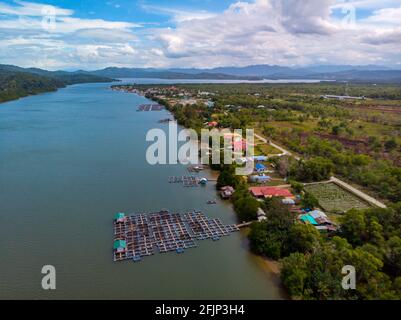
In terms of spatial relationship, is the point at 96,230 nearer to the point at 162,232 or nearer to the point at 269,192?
the point at 162,232

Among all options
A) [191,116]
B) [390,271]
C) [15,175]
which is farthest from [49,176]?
[191,116]

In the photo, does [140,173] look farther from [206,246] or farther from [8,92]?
[8,92]

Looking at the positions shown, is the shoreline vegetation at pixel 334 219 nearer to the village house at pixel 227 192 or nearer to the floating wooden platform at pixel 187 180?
the village house at pixel 227 192

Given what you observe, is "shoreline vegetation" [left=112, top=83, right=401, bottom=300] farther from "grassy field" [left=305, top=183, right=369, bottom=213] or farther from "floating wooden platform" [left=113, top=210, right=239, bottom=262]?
"floating wooden platform" [left=113, top=210, right=239, bottom=262]

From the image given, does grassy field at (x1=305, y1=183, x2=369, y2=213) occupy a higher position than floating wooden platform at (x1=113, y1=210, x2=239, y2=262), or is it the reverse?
grassy field at (x1=305, y1=183, x2=369, y2=213)

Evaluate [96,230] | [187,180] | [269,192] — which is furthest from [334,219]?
[96,230]

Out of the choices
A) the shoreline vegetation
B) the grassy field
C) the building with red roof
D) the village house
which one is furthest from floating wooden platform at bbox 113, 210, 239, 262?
the grassy field

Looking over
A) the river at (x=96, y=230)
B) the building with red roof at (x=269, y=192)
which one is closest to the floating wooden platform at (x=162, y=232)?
the river at (x=96, y=230)
